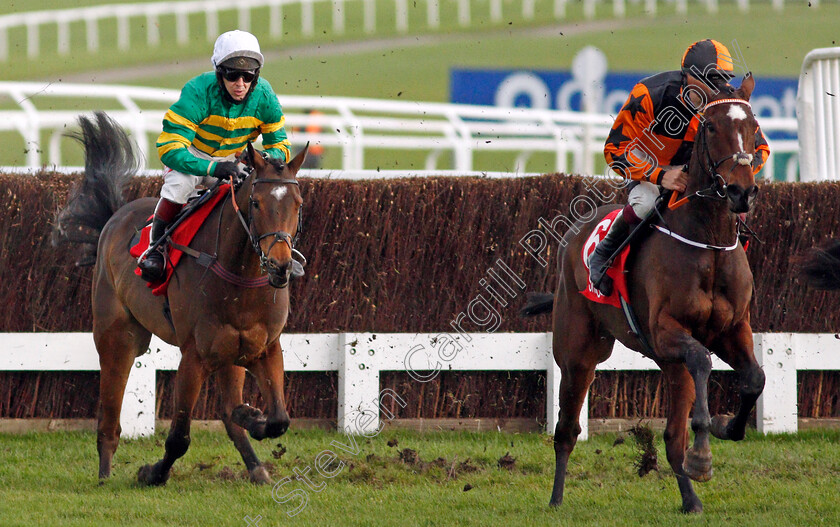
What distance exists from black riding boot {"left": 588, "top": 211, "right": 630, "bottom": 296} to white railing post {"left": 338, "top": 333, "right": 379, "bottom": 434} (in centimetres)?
221

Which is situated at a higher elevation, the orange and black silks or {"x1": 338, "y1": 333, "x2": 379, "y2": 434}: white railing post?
the orange and black silks

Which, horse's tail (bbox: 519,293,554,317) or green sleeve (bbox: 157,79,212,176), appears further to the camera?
horse's tail (bbox: 519,293,554,317)

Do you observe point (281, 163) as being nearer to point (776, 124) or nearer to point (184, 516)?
point (184, 516)

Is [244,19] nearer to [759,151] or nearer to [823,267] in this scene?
[823,267]

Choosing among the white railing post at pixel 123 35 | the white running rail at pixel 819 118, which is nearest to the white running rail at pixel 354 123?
the white running rail at pixel 819 118

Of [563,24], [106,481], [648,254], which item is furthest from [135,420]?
[563,24]

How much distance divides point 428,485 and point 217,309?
152 centimetres

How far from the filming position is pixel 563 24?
38.4m

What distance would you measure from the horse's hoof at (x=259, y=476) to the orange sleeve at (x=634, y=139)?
2.53 meters

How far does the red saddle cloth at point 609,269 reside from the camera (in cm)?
497

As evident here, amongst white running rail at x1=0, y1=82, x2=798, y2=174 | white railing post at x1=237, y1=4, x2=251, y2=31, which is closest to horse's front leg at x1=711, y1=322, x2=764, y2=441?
white running rail at x1=0, y1=82, x2=798, y2=174

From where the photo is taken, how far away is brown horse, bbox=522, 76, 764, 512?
14.0ft

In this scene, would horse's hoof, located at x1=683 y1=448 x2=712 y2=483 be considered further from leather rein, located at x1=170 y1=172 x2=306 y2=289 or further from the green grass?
leather rein, located at x1=170 y1=172 x2=306 y2=289

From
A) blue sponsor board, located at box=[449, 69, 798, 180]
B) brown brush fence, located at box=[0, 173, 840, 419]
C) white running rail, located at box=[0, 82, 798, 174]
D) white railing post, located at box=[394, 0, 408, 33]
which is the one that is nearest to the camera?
brown brush fence, located at box=[0, 173, 840, 419]
